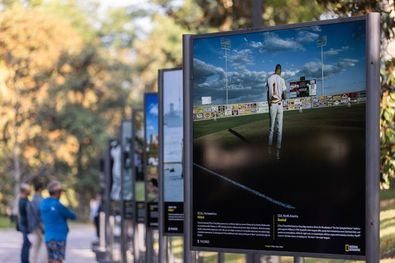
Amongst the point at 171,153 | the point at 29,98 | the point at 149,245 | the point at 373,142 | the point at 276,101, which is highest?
the point at 29,98

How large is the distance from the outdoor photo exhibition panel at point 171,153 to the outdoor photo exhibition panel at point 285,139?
2.57 meters

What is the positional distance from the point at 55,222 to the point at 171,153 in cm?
414

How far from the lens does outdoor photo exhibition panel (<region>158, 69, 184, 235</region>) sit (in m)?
12.0

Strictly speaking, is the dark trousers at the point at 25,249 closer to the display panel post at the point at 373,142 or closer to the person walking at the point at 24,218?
the person walking at the point at 24,218

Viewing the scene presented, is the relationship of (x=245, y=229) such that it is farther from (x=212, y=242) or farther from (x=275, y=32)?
(x=275, y=32)

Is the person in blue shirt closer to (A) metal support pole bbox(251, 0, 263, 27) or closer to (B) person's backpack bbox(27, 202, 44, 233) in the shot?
(B) person's backpack bbox(27, 202, 44, 233)

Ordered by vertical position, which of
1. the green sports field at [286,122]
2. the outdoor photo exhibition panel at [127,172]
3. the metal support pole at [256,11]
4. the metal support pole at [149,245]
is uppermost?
the metal support pole at [256,11]

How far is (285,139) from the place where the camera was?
8.68 meters

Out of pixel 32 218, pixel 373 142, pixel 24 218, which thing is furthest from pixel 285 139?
pixel 24 218

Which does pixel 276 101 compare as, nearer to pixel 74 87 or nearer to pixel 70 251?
pixel 70 251

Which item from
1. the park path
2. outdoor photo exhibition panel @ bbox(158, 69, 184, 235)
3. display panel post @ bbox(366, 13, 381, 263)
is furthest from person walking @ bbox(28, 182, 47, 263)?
display panel post @ bbox(366, 13, 381, 263)

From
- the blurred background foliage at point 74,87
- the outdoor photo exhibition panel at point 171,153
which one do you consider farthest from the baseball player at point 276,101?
the blurred background foliage at point 74,87

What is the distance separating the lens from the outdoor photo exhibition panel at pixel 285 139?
26.8ft

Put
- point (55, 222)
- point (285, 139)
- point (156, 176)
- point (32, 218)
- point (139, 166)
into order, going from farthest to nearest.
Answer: point (32, 218) < point (139, 166) < point (55, 222) < point (156, 176) < point (285, 139)
